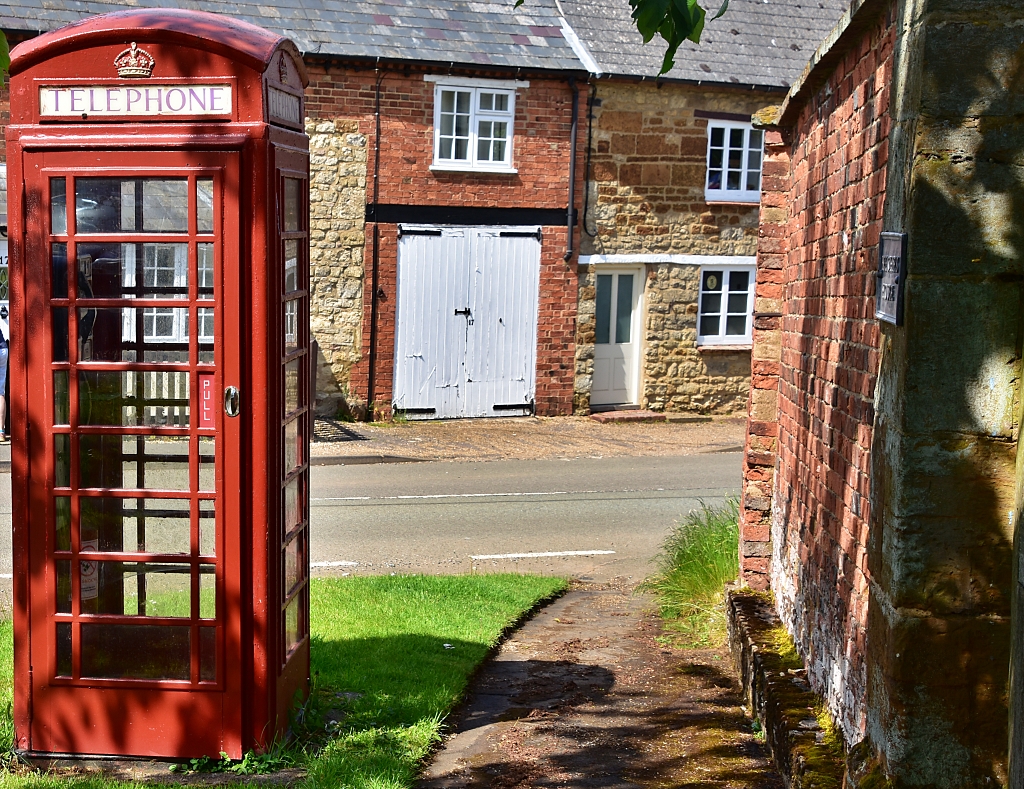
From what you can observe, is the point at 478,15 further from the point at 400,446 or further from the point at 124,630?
the point at 124,630

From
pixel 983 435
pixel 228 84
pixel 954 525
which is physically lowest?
pixel 954 525

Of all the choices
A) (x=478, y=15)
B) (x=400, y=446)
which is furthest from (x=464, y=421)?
(x=478, y=15)

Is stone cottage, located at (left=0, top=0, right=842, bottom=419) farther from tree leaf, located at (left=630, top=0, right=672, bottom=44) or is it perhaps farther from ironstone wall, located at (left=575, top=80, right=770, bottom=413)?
tree leaf, located at (left=630, top=0, right=672, bottom=44)

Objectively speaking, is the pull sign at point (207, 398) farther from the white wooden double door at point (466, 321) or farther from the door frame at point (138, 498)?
the white wooden double door at point (466, 321)

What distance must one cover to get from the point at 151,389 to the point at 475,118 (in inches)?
555

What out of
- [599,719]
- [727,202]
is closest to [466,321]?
[727,202]

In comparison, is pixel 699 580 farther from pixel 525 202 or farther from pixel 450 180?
pixel 525 202

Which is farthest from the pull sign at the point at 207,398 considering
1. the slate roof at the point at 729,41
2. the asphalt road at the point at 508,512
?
the slate roof at the point at 729,41

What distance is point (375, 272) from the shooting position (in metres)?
17.9

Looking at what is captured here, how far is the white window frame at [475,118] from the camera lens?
1808 cm

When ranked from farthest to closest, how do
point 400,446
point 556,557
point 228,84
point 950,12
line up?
1. point 400,446
2. point 556,557
3. point 228,84
4. point 950,12

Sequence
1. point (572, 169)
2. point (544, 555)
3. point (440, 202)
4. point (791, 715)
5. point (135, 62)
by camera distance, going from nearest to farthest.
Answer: point (135, 62), point (791, 715), point (544, 555), point (440, 202), point (572, 169)

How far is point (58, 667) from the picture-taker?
489 cm

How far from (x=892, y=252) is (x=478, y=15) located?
16.4 metres
